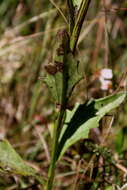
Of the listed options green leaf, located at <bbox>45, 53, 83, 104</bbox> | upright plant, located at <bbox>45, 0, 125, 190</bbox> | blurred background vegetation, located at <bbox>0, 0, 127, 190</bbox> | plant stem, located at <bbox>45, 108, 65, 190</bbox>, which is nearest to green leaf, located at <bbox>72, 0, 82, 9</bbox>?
upright plant, located at <bbox>45, 0, 125, 190</bbox>

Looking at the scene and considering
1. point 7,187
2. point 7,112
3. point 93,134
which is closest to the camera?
point 7,187

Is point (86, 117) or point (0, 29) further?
point (0, 29)

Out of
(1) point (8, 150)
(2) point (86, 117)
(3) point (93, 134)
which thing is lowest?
(3) point (93, 134)

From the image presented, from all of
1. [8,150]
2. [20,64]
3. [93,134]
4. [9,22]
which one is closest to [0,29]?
[9,22]

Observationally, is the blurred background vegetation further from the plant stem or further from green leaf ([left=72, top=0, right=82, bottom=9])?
green leaf ([left=72, top=0, right=82, bottom=9])

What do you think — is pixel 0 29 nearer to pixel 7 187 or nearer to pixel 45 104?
pixel 45 104
